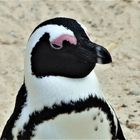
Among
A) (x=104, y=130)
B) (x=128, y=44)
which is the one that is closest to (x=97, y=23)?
Result: (x=128, y=44)

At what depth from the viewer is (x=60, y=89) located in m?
2.21

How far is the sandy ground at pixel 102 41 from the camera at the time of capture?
11.3ft

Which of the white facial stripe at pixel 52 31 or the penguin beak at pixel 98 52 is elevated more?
the white facial stripe at pixel 52 31

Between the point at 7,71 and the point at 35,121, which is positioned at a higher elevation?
the point at 35,121

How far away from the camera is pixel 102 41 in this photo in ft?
13.1

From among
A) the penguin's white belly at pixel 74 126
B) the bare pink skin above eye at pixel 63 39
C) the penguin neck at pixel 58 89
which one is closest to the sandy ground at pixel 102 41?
the penguin's white belly at pixel 74 126

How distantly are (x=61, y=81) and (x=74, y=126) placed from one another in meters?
0.18

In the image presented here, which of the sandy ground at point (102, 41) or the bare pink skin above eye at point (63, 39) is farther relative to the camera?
the sandy ground at point (102, 41)

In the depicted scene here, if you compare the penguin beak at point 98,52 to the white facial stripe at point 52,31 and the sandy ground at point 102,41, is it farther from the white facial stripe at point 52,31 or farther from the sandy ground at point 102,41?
the sandy ground at point 102,41

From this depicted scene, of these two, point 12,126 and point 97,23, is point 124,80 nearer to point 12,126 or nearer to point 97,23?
point 97,23

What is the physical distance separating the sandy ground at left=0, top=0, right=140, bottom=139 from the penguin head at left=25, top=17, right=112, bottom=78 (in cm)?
111

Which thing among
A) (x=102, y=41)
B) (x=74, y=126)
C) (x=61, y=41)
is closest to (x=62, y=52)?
(x=61, y=41)

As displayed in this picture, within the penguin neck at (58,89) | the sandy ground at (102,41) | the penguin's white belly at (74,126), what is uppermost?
the penguin neck at (58,89)

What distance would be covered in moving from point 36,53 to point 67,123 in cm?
28
